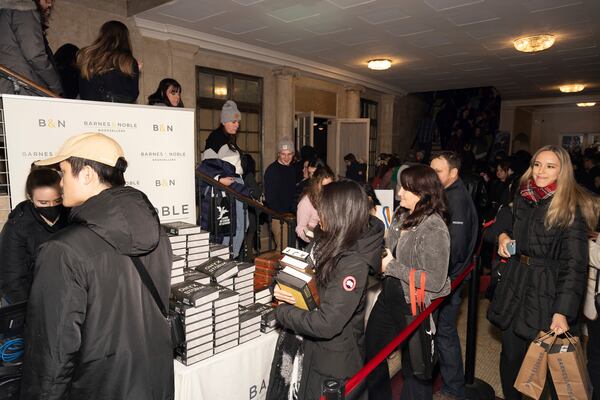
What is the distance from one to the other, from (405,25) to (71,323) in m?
6.09

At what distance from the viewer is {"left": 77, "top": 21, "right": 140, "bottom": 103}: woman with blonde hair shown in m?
2.74

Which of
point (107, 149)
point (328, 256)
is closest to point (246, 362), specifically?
point (328, 256)

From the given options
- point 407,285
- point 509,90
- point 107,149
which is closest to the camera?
point 107,149

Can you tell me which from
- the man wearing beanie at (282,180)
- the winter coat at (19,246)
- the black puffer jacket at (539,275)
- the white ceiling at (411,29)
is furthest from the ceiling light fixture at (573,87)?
the winter coat at (19,246)

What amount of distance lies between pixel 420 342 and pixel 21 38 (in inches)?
119

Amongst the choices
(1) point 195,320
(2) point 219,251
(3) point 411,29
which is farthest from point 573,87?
(1) point 195,320

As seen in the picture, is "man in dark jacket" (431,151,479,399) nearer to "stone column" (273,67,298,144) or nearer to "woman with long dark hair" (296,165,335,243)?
"woman with long dark hair" (296,165,335,243)

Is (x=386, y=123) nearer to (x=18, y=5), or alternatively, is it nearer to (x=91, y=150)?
(x=18, y=5)

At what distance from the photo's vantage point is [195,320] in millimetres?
1929

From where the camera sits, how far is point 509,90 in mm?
11945

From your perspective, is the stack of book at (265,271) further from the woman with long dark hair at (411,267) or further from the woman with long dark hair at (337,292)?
the woman with long dark hair at (337,292)

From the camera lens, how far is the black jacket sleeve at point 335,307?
1557 millimetres

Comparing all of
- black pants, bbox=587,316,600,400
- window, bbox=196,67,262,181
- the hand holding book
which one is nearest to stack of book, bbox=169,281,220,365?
the hand holding book

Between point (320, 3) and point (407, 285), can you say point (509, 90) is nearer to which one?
point (320, 3)
